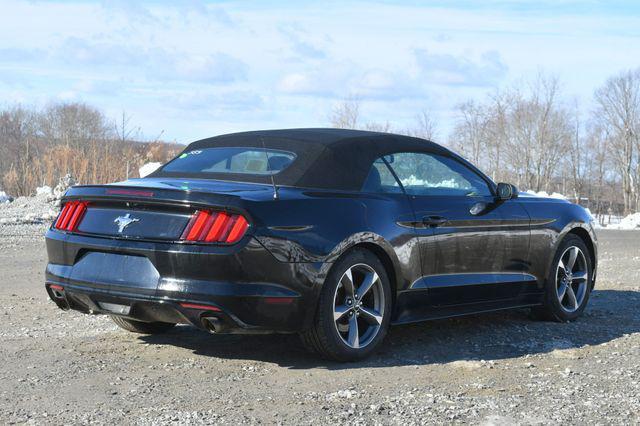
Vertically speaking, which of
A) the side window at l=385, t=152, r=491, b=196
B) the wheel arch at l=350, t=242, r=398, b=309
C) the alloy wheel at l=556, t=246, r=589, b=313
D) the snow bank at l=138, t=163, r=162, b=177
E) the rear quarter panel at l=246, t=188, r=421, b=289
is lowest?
the alloy wheel at l=556, t=246, r=589, b=313

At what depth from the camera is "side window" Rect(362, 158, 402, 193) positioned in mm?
6164

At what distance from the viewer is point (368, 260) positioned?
19.3 ft

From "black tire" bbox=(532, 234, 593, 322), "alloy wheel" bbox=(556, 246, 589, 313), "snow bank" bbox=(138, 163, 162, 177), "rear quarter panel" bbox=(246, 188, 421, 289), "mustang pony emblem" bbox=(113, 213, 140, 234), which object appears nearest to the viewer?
"rear quarter panel" bbox=(246, 188, 421, 289)

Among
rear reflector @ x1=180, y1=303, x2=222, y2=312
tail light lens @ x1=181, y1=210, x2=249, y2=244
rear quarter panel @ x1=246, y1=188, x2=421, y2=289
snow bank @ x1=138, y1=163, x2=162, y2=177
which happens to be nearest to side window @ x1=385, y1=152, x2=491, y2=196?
rear quarter panel @ x1=246, y1=188, x2=421, y2=289

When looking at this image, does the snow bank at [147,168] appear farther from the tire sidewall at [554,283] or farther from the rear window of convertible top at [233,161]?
the rear window of convertible top at [233,161]

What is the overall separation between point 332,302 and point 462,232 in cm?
139

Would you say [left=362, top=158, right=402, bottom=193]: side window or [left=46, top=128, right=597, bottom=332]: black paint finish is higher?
[left=362, top=158, right=402, bottom=193]: side window

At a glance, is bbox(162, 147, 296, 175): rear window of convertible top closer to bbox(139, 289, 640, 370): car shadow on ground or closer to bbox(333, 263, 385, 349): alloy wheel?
bbox(333, 263, 385, 349): alloy wheel

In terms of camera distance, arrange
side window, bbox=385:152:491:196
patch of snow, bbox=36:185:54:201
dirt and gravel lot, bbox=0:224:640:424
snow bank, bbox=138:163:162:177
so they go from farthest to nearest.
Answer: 1. patch of snow, bbox=36:185:54:201
2. snow bank, bbox=138:163:162:177
3. side window, bbox=385:152:491:196
4. dirt and gravel lot, bbox=0:224:640:424

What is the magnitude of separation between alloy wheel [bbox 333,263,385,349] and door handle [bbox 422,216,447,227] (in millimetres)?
612

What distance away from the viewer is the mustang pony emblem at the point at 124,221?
5.57 meters

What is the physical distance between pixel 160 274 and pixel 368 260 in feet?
4.32

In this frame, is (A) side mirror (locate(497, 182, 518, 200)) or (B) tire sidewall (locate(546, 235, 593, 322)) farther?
(B) tire sidewall (locate(546, 235, 593, 322))

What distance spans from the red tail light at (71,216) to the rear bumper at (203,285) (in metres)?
0.28
